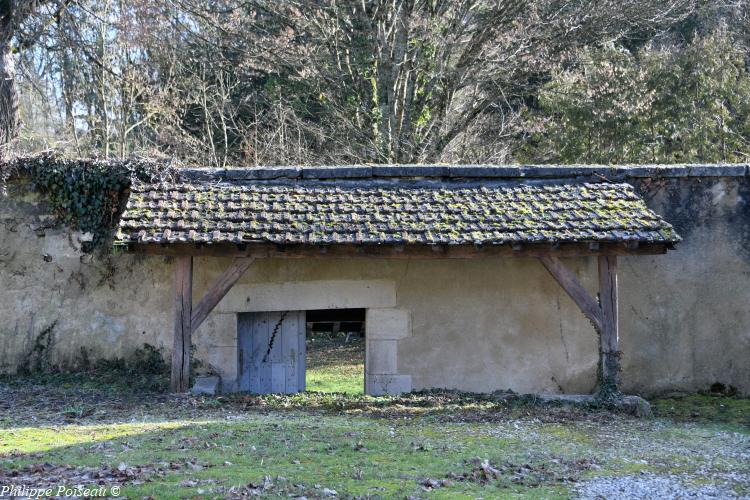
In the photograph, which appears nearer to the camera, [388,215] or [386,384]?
[388,215]

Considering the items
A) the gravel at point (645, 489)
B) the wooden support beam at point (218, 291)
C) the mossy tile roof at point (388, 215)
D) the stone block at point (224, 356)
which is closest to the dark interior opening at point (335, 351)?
the stone block at point (224, 356)

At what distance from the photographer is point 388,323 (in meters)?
11.3

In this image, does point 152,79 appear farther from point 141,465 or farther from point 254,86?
point 141,465

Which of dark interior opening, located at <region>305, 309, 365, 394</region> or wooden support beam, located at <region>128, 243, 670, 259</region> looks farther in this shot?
dark interior opening, located at <region>305, 309, 365, 394</region>

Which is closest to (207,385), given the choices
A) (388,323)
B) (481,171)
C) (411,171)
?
(388,323)

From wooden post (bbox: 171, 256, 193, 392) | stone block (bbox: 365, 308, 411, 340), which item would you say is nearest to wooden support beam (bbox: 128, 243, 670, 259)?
wooden post (bbox: 171, 256, 193, 392)

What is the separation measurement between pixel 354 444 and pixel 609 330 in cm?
412

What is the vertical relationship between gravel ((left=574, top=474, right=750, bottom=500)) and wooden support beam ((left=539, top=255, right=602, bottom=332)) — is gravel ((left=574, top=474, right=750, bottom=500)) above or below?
below

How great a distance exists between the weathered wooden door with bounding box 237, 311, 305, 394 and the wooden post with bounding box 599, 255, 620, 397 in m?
3.97

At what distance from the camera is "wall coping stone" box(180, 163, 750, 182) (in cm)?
1132

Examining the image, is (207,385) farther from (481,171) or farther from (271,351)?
(481,171)

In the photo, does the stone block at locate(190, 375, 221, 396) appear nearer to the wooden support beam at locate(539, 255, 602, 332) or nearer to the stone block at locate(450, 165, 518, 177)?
the stone block at locate(450, 165, 518, 177)

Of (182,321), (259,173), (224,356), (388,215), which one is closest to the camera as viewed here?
(182,321)

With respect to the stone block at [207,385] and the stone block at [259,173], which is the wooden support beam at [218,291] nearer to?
the stone block at [207,385]
